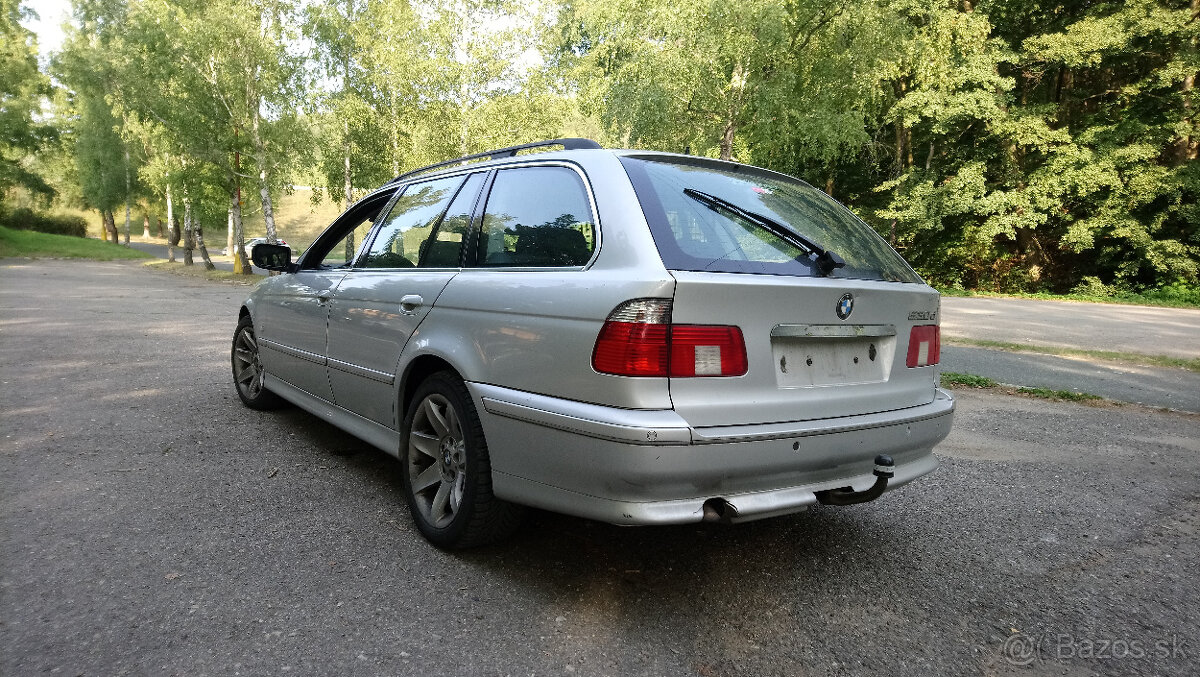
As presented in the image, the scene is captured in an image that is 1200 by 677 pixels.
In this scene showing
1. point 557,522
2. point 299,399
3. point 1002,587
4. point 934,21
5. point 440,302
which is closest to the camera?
point 1002,587

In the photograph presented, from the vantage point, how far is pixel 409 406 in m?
3.14

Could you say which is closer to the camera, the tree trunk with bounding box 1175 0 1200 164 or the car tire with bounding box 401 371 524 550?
the car tire with bounding box 401 371 524 550

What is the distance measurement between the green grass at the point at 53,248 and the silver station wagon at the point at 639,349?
3609 centimetres

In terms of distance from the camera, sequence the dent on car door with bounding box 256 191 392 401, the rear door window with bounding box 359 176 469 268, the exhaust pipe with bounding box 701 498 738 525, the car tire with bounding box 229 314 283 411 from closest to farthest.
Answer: the exhaust pipe with bounding box 701 498 738 525 < the rear door window with bounding box 359 176 469 268 < the dent on car door with bounding box 256 191 392 401 < the car tire with bounding box 229 314 283 411

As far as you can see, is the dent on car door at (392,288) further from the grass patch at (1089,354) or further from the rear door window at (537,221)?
the grass patch at (1089,354)

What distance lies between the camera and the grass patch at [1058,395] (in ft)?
21.5

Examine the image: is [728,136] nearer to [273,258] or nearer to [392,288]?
[273,258]

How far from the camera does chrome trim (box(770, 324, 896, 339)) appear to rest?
2412 millimetres

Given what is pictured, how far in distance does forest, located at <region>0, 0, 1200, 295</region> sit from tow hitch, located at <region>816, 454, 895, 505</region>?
50.7 feet

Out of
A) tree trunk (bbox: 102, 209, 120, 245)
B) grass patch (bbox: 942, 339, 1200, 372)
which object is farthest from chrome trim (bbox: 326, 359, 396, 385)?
tree trunk (bbox: 102, 209, 120, 245)

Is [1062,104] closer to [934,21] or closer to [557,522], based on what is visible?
[934,21]

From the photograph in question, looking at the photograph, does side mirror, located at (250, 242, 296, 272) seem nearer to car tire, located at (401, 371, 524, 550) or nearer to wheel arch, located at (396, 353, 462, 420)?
wheel arch, located at (396, 353, 462, 420)

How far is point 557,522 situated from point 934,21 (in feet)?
75.7

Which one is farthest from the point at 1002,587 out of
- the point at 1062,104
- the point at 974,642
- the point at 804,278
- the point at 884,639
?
the point at 1062,104
